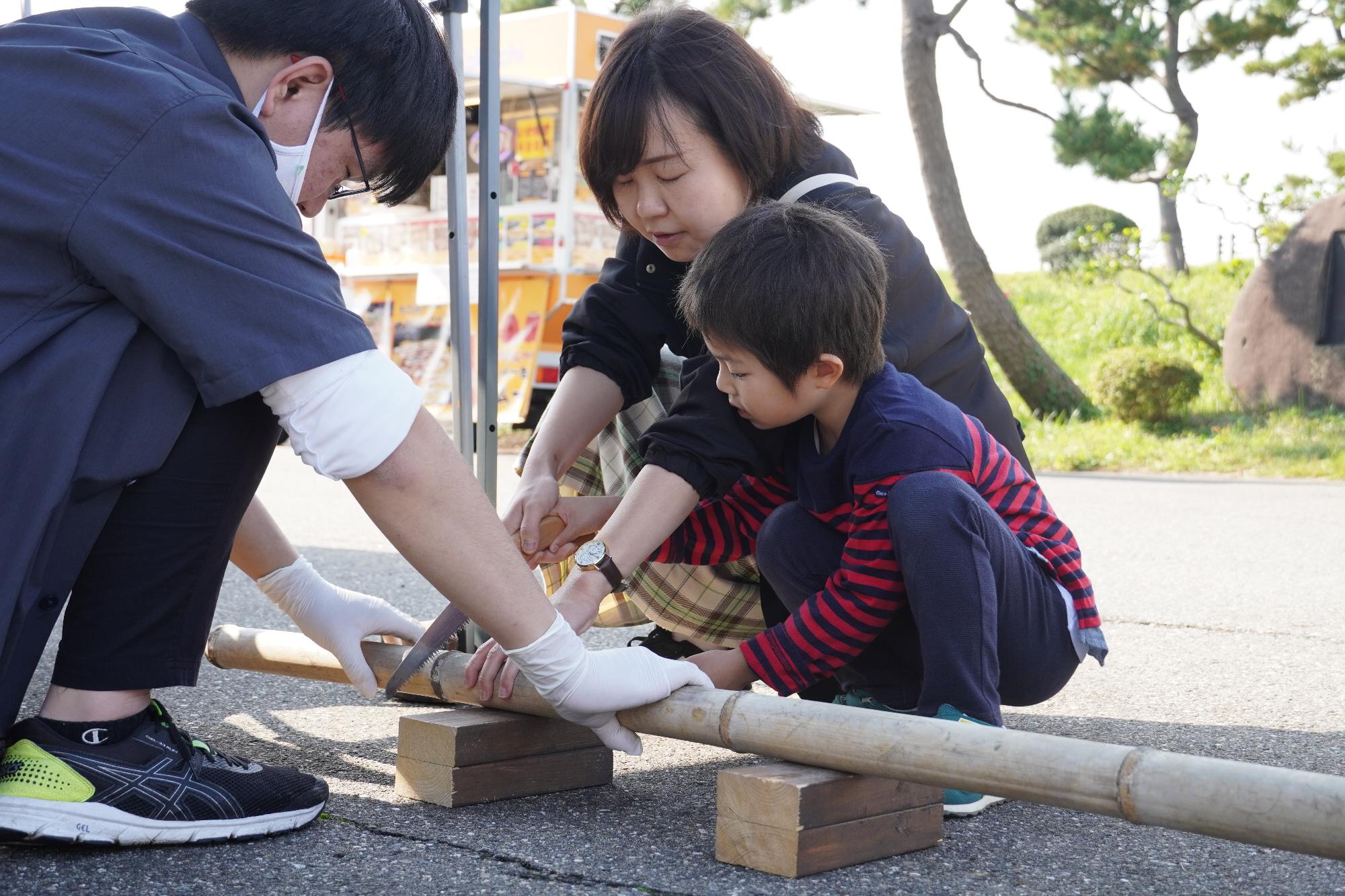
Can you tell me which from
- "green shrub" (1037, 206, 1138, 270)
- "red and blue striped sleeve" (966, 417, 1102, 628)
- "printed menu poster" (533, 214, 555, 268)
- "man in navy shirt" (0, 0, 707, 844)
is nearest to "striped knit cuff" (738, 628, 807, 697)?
"man in navy shirt" (0, 0, 707, 844)

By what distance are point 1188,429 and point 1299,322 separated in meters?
1.12

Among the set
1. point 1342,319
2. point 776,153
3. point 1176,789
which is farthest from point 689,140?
point 1342,319

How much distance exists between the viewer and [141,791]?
158 cm

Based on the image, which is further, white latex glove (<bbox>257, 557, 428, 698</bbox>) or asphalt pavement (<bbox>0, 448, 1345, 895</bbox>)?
white latex glove (<bbox>257, 557, 428, 698</bbox>)

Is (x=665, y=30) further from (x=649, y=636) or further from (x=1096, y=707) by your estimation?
(x=1096, y=707)

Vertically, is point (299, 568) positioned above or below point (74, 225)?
below

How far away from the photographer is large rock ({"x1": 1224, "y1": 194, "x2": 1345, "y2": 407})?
8.91 meters

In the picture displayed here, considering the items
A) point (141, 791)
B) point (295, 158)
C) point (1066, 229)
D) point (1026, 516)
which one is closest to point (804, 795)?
point (1026, 516)

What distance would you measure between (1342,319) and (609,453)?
8.09 m

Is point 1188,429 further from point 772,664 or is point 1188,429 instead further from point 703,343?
point 772,664

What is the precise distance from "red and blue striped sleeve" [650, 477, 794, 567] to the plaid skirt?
7 cm

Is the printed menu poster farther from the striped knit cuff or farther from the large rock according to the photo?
the striped knit cuff

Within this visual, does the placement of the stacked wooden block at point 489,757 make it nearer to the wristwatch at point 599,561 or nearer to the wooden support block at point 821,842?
the wristwatch at point 599,561

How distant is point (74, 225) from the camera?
4.50ft
